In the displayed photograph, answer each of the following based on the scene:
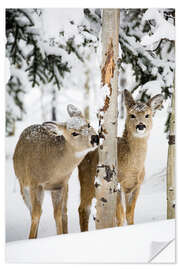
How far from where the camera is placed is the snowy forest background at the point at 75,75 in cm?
262

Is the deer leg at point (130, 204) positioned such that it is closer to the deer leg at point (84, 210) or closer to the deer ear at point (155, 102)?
the deer leg at point (84, 210)

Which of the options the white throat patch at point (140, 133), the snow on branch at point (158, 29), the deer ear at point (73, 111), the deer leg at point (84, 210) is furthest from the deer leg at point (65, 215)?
the snow on branch at point (158, 29)

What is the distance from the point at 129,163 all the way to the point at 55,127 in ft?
2.01

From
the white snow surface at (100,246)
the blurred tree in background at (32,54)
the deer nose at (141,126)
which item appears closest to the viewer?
the white snow surface at (100,246)

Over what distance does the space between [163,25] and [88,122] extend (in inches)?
35.8

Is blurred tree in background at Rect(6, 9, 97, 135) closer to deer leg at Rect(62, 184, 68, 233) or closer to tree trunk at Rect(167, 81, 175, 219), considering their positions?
deer leg at Rect(62, 184, 68, 233)

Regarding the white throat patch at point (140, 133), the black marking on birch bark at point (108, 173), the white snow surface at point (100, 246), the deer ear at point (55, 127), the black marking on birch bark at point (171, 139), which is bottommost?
the white snow surface at point (100, 246)

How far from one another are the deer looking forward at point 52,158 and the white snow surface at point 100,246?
98 millimetres

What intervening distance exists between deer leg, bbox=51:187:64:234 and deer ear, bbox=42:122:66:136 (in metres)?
0.41

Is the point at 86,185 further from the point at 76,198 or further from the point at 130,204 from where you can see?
the point at 130,204

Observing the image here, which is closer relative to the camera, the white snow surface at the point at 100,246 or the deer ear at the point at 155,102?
the white snow surface at the point at 100,246

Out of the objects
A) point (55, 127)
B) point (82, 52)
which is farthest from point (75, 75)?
point (55, 127)

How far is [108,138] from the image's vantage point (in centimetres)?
257

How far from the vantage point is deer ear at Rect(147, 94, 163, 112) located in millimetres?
2639
